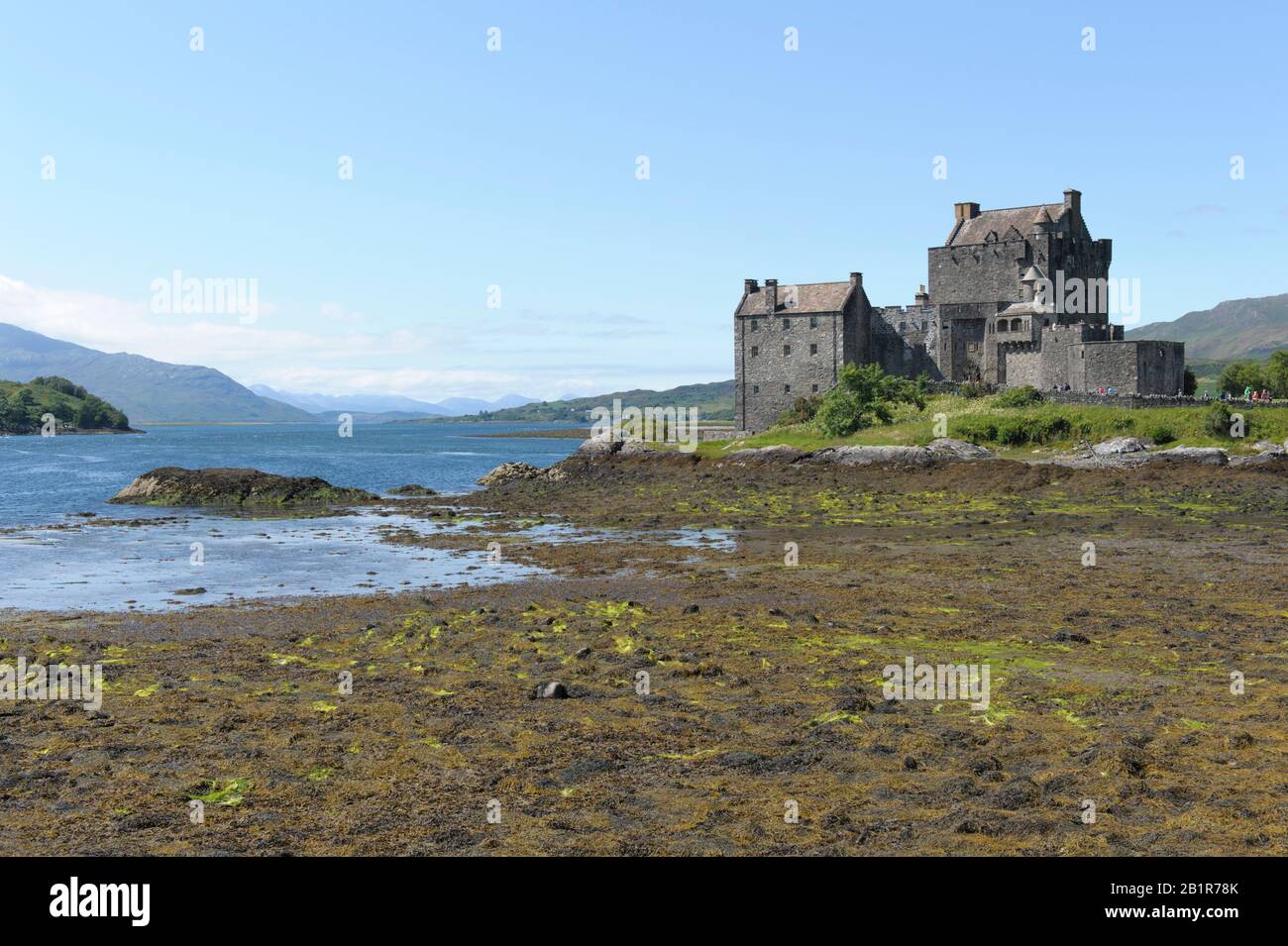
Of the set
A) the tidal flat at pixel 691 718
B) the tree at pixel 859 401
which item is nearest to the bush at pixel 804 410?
the tree at pixel 859 401

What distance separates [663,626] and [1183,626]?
10.2m

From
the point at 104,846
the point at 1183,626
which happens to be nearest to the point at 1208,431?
the point at 1183,626

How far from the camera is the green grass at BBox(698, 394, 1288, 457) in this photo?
5875 centimetres

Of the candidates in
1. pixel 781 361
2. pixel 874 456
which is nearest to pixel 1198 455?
pixel 874 456

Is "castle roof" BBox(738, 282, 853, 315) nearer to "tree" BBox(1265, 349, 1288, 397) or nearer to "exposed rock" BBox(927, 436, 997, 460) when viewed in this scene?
"exposed rock" BBox(927, 436, 997, 460)

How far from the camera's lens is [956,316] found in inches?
3462

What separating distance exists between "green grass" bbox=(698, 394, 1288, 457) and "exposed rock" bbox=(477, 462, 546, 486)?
36.9ft

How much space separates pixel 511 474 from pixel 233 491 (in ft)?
59.2

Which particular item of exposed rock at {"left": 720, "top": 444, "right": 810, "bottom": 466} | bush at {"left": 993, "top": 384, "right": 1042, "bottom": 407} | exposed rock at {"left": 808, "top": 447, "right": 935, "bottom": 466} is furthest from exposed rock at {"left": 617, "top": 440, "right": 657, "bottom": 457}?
bush at {"left": 993, "top": 384, "right": 1042, "bottom": 407}

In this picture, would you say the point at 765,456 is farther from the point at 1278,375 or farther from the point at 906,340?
the point at 1278,375

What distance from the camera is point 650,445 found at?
76250 mm
